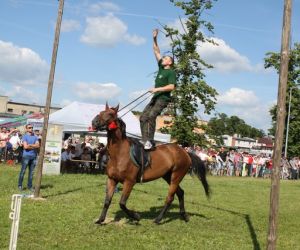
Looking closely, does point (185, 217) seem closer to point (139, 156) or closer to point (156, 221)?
point (156, 221)

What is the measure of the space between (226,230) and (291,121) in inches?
1821

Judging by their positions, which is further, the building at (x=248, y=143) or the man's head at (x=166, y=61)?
the building at (x=248, y=143)

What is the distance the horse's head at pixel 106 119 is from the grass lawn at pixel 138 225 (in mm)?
1944

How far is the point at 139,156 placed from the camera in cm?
995

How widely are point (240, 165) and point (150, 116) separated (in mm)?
25325

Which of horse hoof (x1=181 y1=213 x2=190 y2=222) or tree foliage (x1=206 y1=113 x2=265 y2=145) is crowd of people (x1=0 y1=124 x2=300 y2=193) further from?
tree foliage (x1=206 y1=113 x2=265 y2=145)

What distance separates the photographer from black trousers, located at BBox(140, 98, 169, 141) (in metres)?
10.4

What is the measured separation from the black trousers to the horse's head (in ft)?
3.14

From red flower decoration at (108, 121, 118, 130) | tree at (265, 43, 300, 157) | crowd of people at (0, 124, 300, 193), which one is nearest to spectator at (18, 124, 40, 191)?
crowd of people at (0, 124, 300, 193)

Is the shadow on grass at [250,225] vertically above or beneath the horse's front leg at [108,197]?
beneath

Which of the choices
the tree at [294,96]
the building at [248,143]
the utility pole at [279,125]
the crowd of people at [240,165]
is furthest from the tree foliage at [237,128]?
the utility pole at [279,125]

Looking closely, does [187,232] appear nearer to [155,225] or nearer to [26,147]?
[155,225]

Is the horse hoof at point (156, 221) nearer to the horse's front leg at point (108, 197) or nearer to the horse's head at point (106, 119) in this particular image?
the horse's front leg at point (108, 197)

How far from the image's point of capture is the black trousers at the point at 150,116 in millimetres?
10367
